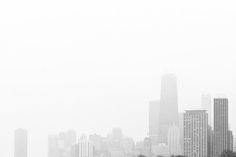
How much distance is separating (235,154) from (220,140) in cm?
9056

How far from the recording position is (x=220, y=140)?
19362 centimetres

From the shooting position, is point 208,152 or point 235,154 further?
point 208,152

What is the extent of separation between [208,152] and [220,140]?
459 cm

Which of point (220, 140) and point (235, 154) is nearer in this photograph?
point (235, 154)

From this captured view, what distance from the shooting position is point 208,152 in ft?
635

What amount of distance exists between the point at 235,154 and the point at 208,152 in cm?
9038

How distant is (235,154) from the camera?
4090 inches

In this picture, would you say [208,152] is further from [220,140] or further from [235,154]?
[235,154]

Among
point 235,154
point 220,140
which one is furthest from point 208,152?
point 235,154
